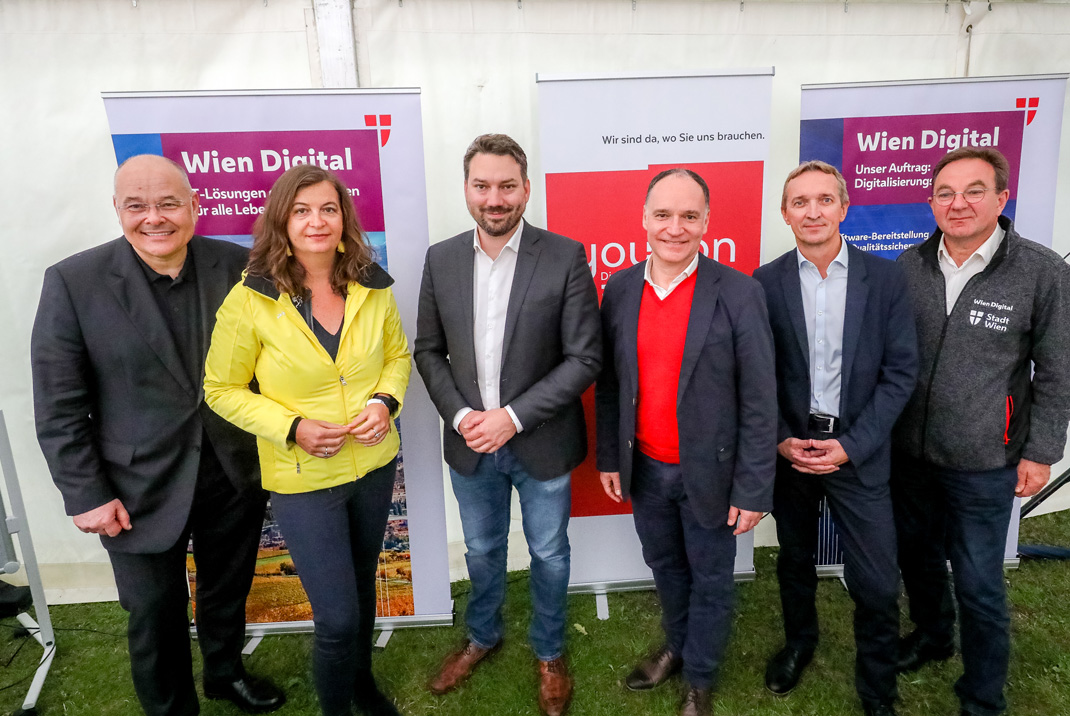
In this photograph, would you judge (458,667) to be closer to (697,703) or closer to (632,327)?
(697,703)

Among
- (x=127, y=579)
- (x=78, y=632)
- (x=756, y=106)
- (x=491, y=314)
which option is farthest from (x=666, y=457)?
(x=78, y=632)

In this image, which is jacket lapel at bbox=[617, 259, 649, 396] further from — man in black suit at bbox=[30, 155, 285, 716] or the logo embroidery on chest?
man in black suit at bbox=[30, 155, 285, 716]

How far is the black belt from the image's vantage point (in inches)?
83.3

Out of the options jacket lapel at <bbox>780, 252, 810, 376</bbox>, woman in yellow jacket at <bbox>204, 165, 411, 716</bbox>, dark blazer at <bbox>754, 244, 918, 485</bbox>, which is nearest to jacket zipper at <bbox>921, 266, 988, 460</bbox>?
dark blazer at <bbox>754, 244, 918, 485</bbox>

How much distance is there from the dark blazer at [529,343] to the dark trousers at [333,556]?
405 mm

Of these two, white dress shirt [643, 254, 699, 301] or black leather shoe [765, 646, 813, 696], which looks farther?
black leather shoe [765, 646, 813, 696]

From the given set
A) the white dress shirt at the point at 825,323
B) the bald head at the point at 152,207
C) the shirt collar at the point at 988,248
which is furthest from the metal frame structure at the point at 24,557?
the shirt collar at the point at 988,248

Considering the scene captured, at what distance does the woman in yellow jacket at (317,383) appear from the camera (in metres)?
1.84

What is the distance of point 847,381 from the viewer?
2.08 m

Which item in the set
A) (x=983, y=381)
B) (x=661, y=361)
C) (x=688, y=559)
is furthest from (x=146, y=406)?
(x=983, y=381)

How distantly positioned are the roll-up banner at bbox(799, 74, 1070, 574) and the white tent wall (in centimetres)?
30

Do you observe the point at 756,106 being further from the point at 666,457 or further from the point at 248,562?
the point at 248,562

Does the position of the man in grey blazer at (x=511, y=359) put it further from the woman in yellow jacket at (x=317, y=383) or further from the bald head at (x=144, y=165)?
the bald head at (x=144, y=165)

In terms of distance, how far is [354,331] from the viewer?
6.40 ft
